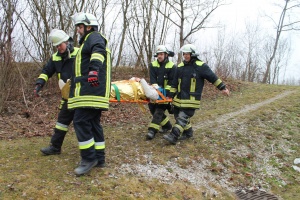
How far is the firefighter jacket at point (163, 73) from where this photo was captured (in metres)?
6.69

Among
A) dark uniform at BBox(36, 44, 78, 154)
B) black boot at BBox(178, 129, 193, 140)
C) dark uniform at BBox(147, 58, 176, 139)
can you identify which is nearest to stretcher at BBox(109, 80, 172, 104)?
dark uniform at BBox(147, 58, 176, 139)

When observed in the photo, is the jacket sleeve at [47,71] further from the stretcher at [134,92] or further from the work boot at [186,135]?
the work boot at [186,135]

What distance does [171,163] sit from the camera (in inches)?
218

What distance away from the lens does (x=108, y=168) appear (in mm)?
4863

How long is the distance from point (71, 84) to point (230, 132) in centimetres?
466

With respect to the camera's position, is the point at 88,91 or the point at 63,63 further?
the point at 63,63

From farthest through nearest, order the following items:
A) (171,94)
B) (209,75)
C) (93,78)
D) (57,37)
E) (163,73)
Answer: (163,73)
(171,94)
(209,75)
(57,37)
(93,78)

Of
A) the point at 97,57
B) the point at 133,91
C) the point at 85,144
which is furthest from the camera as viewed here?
the point at 133,91

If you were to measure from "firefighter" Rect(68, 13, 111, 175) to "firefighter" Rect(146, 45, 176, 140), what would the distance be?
86.4 inches

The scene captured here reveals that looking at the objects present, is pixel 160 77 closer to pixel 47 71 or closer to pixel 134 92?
pixel 134 92

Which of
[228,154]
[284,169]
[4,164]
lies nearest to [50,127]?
[4,164]

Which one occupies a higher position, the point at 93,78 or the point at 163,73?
the point at 163,73

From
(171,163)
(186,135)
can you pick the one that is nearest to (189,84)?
(186,135)

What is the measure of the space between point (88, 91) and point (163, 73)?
274 centimetres
